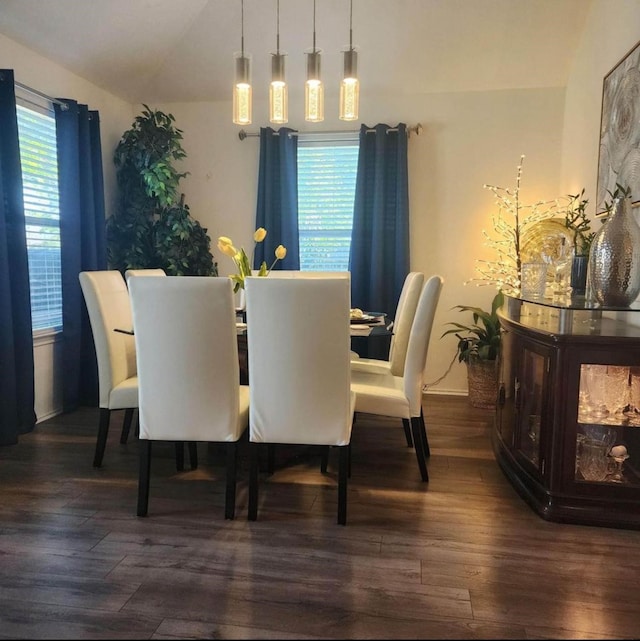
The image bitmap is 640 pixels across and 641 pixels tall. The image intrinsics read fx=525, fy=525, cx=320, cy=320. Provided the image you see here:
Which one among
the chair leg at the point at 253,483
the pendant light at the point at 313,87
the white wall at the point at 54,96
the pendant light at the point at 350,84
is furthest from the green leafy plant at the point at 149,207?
the chair leg at the point at 253,483

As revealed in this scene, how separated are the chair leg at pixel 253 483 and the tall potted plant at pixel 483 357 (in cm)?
232

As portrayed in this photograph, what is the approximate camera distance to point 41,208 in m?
3.65

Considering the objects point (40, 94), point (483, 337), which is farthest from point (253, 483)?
point (40, 94)

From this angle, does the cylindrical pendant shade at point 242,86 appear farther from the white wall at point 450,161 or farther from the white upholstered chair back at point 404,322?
the white wall at point 450,161

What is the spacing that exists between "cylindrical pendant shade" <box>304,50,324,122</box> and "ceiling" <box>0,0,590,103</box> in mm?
1177

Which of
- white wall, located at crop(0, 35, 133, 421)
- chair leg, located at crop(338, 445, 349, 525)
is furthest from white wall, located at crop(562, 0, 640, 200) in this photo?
white wall, located at crop(0, 35, 133, 421)

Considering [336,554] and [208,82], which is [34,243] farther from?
[336,554]

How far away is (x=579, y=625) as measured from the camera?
5.46 feet

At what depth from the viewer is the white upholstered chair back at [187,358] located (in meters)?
2.15

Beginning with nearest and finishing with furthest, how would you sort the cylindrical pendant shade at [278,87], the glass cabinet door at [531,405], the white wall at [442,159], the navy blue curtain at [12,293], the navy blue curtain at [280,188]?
1. the glass cabinet door at [531,405]
2. the cylindrical pendant shade at [278,87]
3. the navy blue curtain at [12,293]
4. the white wall at [442,159]
5. the navy blue curtain at [280,188]

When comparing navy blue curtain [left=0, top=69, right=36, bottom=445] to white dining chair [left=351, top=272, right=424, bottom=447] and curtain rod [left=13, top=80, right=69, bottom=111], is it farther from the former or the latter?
white dining chair [left=351, top=272, right=424, bottom=447]

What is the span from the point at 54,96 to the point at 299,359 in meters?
2.93

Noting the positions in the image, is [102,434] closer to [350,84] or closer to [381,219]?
[350,84]

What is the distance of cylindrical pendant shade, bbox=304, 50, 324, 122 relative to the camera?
2840 millimetres
